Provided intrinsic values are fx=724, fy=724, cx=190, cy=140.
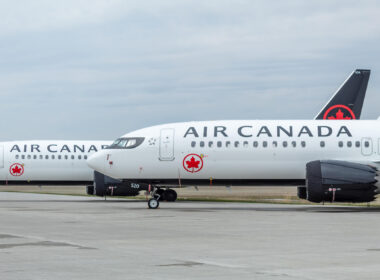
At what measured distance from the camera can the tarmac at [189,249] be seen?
12703mm

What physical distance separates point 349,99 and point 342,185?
83.9 ft

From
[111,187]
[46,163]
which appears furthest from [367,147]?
[46,163]

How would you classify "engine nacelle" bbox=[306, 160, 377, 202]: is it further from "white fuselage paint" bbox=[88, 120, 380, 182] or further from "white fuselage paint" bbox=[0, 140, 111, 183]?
"white fuselage paint" bbox=[0, 140, 111, 183]

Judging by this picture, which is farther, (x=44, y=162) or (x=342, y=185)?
(x=44, y=162)

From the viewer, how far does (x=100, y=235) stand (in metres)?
20.3

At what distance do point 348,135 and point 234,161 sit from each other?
5.91 meters

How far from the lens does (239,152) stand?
36.6m

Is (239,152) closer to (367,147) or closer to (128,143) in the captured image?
(128,143)

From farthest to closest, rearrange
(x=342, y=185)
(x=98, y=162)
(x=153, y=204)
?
(x=98, y=162), (x=153, y=204), (x=342, y=185)

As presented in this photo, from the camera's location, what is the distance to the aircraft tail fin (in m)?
57.1

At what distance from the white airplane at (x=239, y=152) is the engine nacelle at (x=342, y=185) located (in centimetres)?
187

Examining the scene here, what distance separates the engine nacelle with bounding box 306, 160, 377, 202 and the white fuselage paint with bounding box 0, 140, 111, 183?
2507cm

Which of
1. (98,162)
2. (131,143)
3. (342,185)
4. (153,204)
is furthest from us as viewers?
(131,143)

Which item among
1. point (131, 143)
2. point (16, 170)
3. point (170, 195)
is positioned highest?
point (131, 143)
